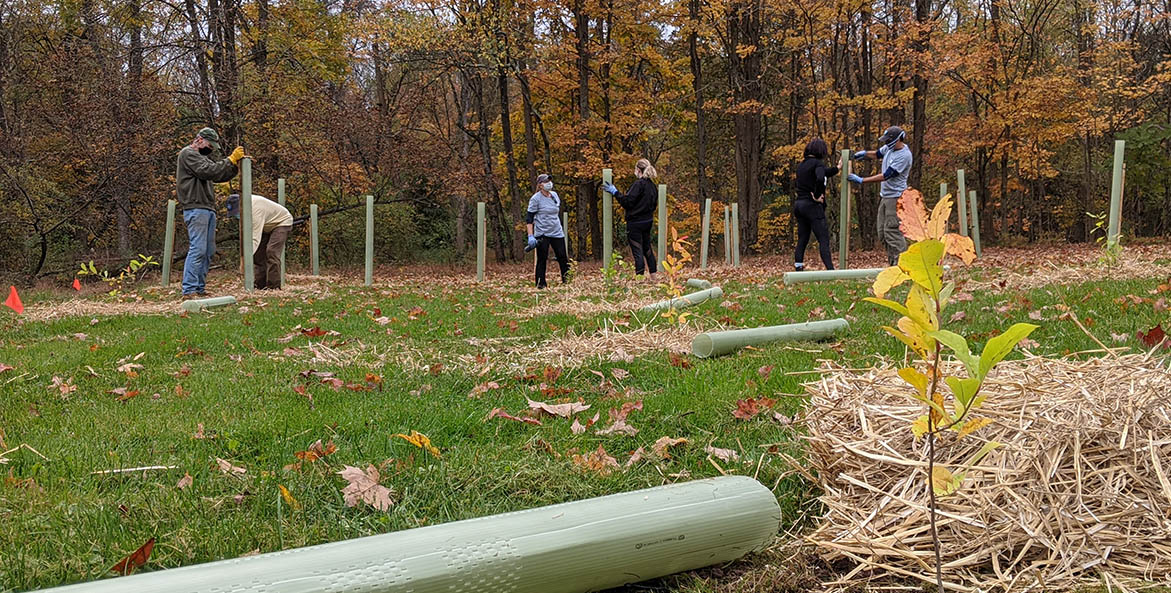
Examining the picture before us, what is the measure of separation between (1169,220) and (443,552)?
2657 centimetres

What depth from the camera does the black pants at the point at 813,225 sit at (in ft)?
30.5

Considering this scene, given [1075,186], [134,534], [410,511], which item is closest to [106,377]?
[134,534]

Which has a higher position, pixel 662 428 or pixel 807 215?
pixel 807 215

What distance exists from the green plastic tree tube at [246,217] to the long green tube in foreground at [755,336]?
7.47 meters

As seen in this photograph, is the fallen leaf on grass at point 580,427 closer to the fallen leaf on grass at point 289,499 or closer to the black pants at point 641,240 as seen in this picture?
the fallen leaf on grass at point 289,499

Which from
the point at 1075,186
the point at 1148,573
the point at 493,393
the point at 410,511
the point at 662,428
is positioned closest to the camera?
the point at 1148,573

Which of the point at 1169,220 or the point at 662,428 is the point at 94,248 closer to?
the point at 662,428

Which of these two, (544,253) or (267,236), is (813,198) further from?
(267,236)

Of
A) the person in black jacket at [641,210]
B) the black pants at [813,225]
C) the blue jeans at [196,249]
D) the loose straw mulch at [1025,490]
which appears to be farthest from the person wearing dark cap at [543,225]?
the loose straw mulch at [1025,490]

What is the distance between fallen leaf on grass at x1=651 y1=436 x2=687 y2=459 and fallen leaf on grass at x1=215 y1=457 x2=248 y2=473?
140 cm

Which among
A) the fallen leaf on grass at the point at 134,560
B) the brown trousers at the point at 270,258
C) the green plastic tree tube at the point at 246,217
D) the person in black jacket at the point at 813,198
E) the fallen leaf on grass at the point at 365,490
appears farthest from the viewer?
the brown trousers at the point at 270,258

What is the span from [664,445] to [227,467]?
1.50m

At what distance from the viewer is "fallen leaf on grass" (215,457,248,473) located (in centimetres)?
238

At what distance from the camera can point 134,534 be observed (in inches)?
75.6
